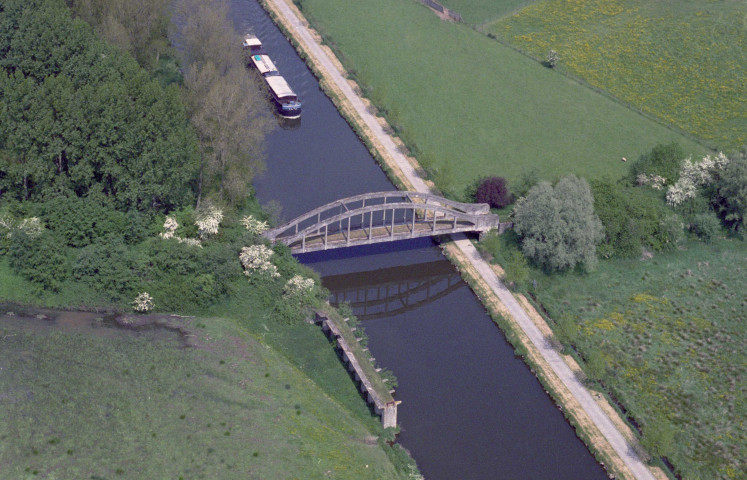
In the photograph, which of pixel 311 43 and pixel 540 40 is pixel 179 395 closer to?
pixel 311 43

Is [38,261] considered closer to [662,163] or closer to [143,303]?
[143,303]

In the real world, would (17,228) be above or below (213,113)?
below

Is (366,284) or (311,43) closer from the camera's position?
(366,284)

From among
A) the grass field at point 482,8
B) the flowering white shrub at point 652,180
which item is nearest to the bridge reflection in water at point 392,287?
the flowering white shrub at point 652,180

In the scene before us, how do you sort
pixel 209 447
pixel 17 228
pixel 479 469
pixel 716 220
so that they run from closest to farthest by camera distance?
pixel 209 447 → pixel 479 469 → pixel 17 228 → pixel 716 220

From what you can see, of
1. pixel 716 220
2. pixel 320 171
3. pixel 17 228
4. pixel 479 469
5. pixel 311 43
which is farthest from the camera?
pixel 311 43

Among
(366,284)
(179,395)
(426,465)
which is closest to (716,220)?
(366,284)

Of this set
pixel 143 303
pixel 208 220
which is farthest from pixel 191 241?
pixel 143 303

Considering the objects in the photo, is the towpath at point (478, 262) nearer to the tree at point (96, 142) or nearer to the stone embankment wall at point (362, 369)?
the stone embankment wall at point (362, 369)
